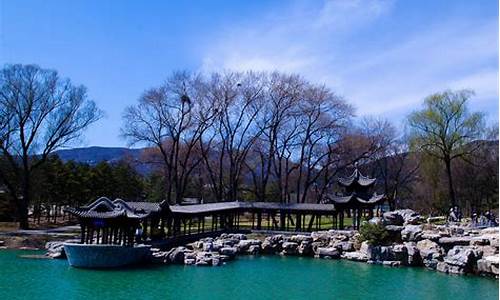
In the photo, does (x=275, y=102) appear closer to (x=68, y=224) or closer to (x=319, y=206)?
(x=319, y=206)

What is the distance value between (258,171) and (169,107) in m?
21.9

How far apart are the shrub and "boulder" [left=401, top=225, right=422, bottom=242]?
0.90 metres

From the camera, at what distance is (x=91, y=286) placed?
17938 millimetres

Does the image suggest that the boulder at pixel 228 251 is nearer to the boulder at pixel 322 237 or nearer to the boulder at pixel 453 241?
the boulder at pixel 322 237

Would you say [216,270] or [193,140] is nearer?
[216,270]

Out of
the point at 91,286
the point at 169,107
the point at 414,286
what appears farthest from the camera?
the point at 169,107

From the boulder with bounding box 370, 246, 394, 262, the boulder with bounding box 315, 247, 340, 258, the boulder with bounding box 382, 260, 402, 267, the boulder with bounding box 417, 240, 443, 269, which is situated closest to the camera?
the boulder with bounding box 417, 240, 443, 269

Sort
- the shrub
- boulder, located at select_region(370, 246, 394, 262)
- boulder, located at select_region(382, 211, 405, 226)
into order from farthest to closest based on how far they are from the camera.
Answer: boulder, located at select_region(382, 211, 405, 226)
the shrub
boulder, located at select_region(370, 246, 394, 262)

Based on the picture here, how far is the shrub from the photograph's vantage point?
87.7ft

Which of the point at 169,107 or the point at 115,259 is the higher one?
the point at 169,107

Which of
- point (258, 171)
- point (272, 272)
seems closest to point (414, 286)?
point (272, 272)

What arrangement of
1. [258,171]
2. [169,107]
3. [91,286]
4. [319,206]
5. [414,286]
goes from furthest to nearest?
[258,171]
[169,107]
[319,206]
[414,286]
[91,286]

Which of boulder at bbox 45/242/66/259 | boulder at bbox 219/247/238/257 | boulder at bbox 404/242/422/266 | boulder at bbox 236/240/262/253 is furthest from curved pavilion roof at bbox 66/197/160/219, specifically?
boulder at bbox 404/242/422/266

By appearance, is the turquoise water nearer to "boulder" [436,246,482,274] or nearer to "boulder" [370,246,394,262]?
"boulder" [436,246,482,274]
